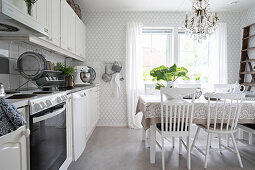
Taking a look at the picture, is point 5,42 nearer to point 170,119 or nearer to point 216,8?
point 170,119

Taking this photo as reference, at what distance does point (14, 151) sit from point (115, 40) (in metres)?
3.57

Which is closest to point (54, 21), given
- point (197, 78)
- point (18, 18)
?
point (18, 18)

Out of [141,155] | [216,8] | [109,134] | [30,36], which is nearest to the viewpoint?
[30,36]

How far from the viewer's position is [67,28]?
9.46 feet

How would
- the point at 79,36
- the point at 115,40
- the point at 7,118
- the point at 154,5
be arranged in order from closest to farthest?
the point at 7,118 < the point at 79,36 < the point at 154,5 < the point at 115,40

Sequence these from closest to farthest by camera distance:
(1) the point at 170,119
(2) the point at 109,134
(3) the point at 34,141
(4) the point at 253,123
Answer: (3) the point at 34,141 → (1) the point at 170,119 → (4) the point at 253,123 → (2) the point at 109,134

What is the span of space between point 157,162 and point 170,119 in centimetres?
66

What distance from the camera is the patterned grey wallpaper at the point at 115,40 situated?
14.0 feet

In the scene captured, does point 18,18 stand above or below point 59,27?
below

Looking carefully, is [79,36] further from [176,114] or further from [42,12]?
[176,114]

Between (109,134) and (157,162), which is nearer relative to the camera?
(157,162)

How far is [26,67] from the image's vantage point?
1959mm

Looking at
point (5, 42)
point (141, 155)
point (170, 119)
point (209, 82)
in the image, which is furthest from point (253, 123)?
point (5, 42)

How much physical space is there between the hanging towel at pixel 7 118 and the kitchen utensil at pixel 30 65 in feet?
3.80
